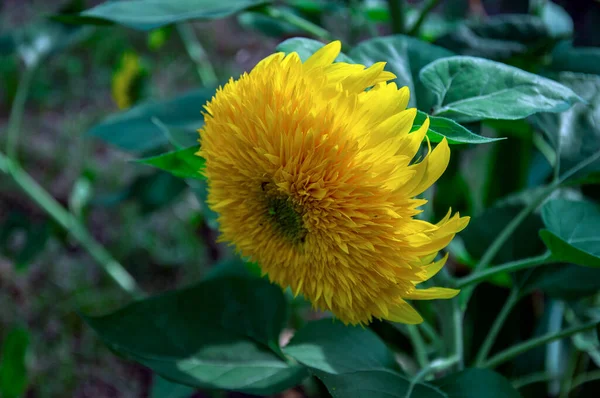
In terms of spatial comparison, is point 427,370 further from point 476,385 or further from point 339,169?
point 339,169

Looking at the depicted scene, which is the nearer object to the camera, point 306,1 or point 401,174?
point 401,174

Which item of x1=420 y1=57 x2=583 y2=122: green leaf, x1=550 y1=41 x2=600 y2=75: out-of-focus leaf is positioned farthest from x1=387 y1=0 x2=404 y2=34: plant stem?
x1=420 y1=57 x2=583 y2=122: green leaf

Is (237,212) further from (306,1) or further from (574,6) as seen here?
(574,6)

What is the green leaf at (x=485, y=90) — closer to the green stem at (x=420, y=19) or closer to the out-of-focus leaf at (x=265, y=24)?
the green stem at (x=420, y=19)

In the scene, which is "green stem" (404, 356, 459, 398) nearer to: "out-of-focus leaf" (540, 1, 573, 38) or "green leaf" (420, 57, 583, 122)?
"green leaf" (420, 57, 583, 122)

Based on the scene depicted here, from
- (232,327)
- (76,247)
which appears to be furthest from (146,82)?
(232,327)

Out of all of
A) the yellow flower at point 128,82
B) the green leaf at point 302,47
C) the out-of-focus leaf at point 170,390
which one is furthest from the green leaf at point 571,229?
the yellow flower at point 128,82
